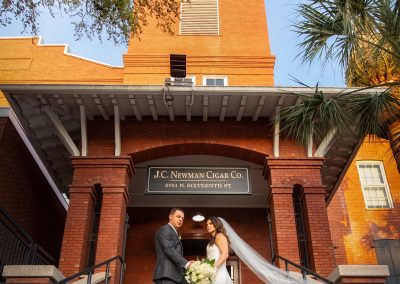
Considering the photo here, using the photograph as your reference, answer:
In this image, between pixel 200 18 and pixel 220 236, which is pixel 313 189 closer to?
pixel 220 236

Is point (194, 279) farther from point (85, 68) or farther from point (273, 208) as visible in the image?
point (85, 68)

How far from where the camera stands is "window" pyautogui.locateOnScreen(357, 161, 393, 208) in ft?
61.8

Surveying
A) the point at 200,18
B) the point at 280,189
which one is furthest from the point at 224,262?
the point at 200,18

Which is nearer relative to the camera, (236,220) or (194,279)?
(194,279)

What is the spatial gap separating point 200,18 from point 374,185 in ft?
33.1

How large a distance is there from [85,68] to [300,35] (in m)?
12.7

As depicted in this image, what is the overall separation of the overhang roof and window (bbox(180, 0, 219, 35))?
5550 millimetres

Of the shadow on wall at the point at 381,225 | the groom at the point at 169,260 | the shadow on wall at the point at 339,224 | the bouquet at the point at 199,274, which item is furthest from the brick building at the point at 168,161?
the shadow on wall at the point at 381,225

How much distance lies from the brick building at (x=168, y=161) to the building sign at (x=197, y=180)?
0.02 m

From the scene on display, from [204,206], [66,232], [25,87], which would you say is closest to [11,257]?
[66,232]

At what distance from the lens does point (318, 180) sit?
9.99 metres

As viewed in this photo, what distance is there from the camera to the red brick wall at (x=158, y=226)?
13.0 m

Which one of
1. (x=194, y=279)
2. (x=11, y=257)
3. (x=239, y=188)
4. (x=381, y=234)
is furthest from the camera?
(x=381, y=234)

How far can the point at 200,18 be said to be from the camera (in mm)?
15633
